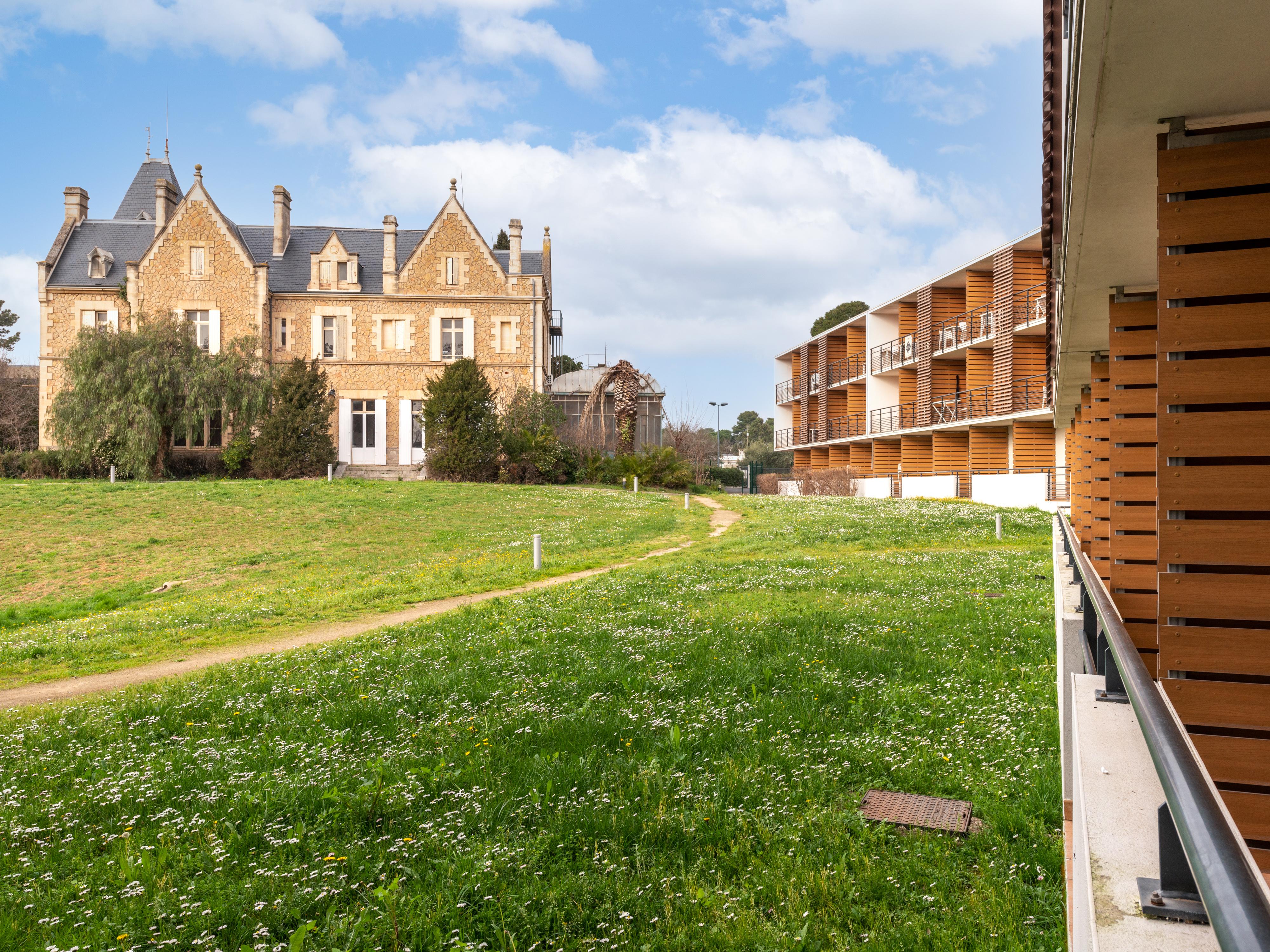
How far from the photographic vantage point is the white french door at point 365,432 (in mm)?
44781

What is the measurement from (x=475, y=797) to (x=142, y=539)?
1942cm

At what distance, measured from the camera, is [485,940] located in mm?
3812

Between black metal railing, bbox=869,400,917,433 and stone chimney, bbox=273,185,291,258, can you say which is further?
stone chimney, bbox=273,185,291,258

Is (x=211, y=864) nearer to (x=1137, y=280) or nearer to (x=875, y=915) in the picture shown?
(x=875, y=915)

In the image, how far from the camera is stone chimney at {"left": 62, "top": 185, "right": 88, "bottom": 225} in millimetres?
46188

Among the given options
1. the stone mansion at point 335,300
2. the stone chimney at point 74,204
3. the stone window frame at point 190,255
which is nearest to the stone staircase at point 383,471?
the stone mansion at point 335,300

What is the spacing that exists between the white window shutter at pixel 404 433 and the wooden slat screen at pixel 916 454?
2509 cm

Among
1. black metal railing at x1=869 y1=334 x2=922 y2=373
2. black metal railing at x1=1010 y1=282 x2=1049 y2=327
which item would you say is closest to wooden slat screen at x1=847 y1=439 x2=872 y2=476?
black metal railing at x1=869 y1=334 x2=922 y2=373

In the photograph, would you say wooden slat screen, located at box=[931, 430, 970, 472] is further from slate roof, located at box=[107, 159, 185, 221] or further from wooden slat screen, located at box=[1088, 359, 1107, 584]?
slate roof, located at box=[107, 159, 185, 221]

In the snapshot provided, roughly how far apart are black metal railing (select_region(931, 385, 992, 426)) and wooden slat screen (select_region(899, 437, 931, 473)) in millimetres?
2801

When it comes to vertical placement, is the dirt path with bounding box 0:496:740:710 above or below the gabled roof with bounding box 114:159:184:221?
below

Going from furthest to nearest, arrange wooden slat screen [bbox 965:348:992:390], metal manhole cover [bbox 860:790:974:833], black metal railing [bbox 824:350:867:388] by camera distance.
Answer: black metal railing [bbox 824:350:867:388], wooden slat screen [bbox 965:348:992:390], metal manhole cover [bbox 860:790:974:833]

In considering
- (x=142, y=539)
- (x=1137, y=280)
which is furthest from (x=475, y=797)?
(x=142, y=539)

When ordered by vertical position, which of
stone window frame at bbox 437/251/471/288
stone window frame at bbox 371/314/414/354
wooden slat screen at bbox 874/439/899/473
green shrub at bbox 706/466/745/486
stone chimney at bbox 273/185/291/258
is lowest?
green shrub at bbox 706/466/745/486
